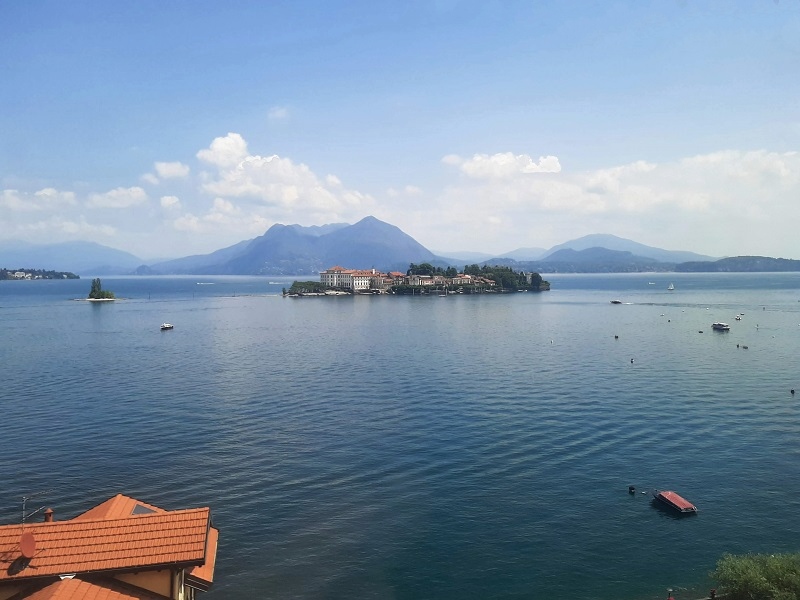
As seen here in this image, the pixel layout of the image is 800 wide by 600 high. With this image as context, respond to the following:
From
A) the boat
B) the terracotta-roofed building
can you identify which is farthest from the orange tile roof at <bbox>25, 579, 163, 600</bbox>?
the boat

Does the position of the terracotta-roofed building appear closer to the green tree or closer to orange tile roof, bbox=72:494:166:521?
orange tile roof, bbox=72:494:166:521

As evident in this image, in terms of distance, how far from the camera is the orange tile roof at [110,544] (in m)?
12.2

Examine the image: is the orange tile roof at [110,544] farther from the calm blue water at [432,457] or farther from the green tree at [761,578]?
the green tree at [761,578]

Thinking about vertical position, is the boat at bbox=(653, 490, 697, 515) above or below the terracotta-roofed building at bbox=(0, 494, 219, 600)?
below

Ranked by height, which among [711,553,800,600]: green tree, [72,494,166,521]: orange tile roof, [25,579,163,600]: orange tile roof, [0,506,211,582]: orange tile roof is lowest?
[711,553,800,600]: green tree

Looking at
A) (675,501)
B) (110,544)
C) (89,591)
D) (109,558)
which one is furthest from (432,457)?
(89,591)

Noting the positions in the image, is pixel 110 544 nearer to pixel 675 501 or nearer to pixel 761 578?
pixel 761 578

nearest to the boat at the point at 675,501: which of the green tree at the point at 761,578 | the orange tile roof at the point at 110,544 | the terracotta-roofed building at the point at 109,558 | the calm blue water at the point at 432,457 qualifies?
the calm blue water at the point at 432,457

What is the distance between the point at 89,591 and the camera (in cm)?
1164

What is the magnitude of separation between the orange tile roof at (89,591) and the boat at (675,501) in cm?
2443

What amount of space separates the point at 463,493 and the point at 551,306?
12679 cm

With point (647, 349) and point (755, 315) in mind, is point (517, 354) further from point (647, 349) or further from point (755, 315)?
point (755, 315)

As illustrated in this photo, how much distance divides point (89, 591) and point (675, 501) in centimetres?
2609

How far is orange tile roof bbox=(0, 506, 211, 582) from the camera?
1220 cm
